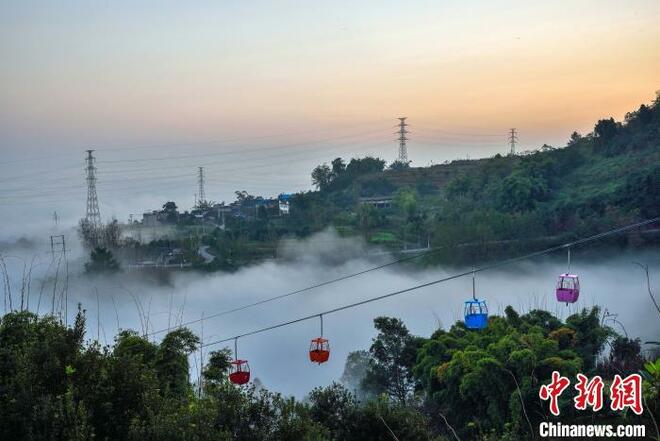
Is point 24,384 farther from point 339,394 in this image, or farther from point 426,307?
point 426,307

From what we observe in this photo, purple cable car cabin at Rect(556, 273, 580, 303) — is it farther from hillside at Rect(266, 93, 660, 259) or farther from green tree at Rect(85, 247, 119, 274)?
green tree at Rect(85, 247, 119, 274)

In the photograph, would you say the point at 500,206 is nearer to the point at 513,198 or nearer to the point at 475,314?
the point at 513,198

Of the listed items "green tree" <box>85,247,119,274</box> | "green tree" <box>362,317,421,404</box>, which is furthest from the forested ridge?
"green tree" <box>362,317,421,404</box>

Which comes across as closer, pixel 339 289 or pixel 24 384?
pixel 24 384

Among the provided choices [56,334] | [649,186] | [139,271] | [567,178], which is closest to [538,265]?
[567,178]

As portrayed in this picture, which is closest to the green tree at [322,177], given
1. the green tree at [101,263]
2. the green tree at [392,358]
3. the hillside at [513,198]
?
the hillside at [513,198]

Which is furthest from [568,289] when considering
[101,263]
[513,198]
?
[101,263]

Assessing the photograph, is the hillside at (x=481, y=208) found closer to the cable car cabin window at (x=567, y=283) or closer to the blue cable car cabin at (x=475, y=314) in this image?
the cable car cabin window at (x=567, y=283)
